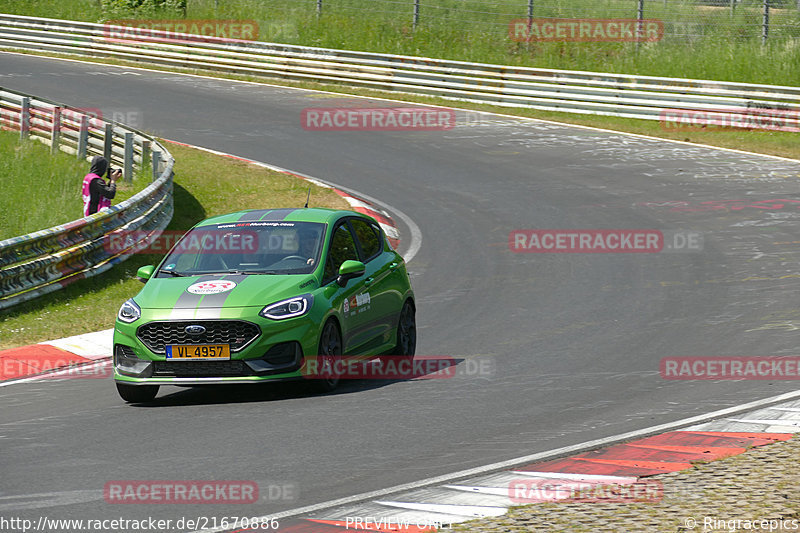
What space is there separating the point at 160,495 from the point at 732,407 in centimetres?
458

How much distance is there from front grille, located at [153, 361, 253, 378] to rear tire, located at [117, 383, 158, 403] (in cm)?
35

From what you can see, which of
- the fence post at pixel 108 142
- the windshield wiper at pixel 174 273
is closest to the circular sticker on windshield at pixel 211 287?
the windshield wiper at pixel 174 273

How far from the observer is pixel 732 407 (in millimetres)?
9273

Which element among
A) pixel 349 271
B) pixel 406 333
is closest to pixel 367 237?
pixel 406 333

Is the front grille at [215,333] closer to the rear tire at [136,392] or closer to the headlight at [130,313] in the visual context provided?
the headlight at [130,313]

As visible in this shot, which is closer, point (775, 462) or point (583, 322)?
Answer: point (775, 462)

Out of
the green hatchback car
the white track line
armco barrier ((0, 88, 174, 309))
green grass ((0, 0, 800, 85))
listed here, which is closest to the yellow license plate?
the green hatchback car

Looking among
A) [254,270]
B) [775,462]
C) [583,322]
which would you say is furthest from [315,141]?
[775,462]

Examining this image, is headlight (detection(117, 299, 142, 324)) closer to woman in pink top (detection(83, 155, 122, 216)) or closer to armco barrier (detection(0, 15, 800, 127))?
woman in pink top (detection(83, 155, 122, 216))

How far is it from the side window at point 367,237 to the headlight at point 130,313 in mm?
2372

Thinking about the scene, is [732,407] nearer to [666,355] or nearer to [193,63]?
[666,355]

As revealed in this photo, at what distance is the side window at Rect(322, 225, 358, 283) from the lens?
10758 mm

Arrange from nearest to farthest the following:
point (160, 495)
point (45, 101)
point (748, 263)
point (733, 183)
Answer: point (160, 495), point (748, 263), point (733, 183), point (45, 101)

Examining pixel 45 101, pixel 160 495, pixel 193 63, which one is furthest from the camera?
pixel 193 63
